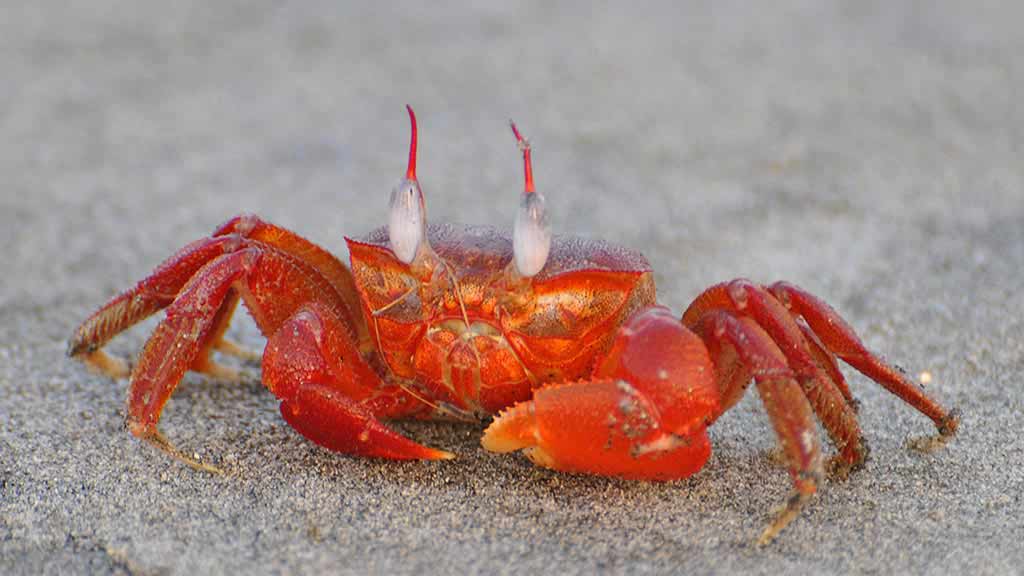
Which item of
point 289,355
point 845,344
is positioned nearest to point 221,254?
point 289,355

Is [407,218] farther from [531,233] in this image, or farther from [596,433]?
[596,433]

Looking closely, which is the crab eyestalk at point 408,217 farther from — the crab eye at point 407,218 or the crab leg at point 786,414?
the crab leg at point 786,414

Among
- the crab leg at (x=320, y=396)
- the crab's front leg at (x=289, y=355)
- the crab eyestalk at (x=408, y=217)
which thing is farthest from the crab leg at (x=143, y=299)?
the crab eyestalk at (x=408, y=217)

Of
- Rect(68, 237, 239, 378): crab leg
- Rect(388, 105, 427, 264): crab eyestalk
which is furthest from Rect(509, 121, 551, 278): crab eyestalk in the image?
Rect(68, 237, 239, 378): crab leg

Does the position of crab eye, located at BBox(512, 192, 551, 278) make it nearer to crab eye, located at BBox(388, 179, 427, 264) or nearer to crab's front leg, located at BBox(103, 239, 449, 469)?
crab eye, located at BBox(388, 179, 427, 264)

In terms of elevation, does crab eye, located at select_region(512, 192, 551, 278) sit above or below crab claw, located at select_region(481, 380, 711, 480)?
above

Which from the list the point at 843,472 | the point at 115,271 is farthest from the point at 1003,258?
the point at 115,271

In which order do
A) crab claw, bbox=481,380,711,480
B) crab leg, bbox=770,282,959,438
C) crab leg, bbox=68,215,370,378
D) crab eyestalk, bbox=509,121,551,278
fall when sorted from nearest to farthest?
crab claw, bbox=481,380,711,480 → crab eyestalk, bbox=509,121,551,278 → crab leg, bbox=770,282,959,438 → crab leg, bbox=68,215,370,378
